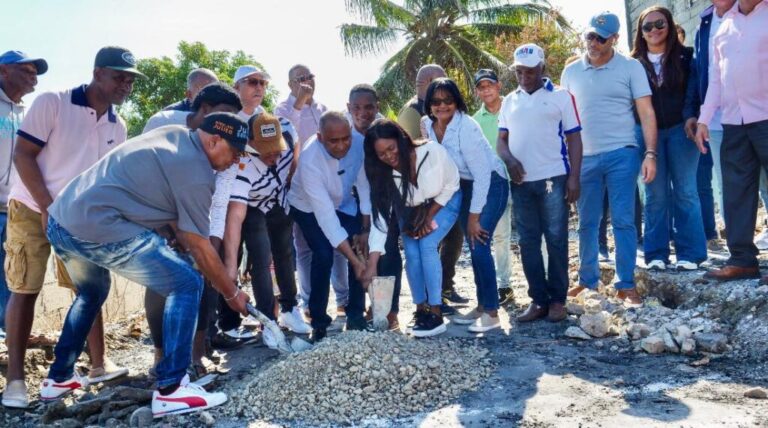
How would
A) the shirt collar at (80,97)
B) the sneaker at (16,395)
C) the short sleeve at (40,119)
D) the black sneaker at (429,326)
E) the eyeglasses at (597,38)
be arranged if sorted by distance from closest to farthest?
the sneaker at (16,395)
the short sleeve at (40,119)
the shirt collar at (80,97)
the black sneaker at (429,326)
the eyeglasses at (597,38)

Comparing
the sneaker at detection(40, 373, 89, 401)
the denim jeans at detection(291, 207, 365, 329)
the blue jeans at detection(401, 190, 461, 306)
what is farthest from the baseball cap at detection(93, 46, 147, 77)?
the blue jeans at detection(401, 190, 461, 306)

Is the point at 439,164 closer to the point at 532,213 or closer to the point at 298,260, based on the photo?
the point at 532,213

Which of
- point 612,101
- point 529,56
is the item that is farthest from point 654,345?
point 529,56

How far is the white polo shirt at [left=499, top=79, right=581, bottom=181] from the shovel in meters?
1.92

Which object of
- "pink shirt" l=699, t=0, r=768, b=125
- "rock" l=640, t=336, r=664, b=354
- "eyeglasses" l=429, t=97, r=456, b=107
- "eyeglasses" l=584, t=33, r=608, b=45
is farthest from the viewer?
"eyeglasses" l=584, t=33, r=608, b=45

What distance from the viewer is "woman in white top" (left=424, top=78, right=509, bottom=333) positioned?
15.1ft

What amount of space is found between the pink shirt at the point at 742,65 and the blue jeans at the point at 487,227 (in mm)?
1501

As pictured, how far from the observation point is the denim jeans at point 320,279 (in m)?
4.54

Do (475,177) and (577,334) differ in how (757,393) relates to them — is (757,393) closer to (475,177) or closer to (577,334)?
(577,334)

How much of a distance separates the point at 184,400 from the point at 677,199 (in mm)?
3738

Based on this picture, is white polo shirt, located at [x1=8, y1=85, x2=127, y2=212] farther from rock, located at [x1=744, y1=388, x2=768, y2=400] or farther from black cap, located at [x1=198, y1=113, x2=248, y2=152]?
rock, located at [x1=744, y1=388, x2=768, y2=400]

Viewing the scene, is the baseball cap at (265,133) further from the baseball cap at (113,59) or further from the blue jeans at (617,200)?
the blue jeans at (617,200)

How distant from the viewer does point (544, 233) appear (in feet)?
15.6

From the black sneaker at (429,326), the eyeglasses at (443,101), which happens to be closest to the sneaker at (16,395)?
the black sneaker at (429,326)
